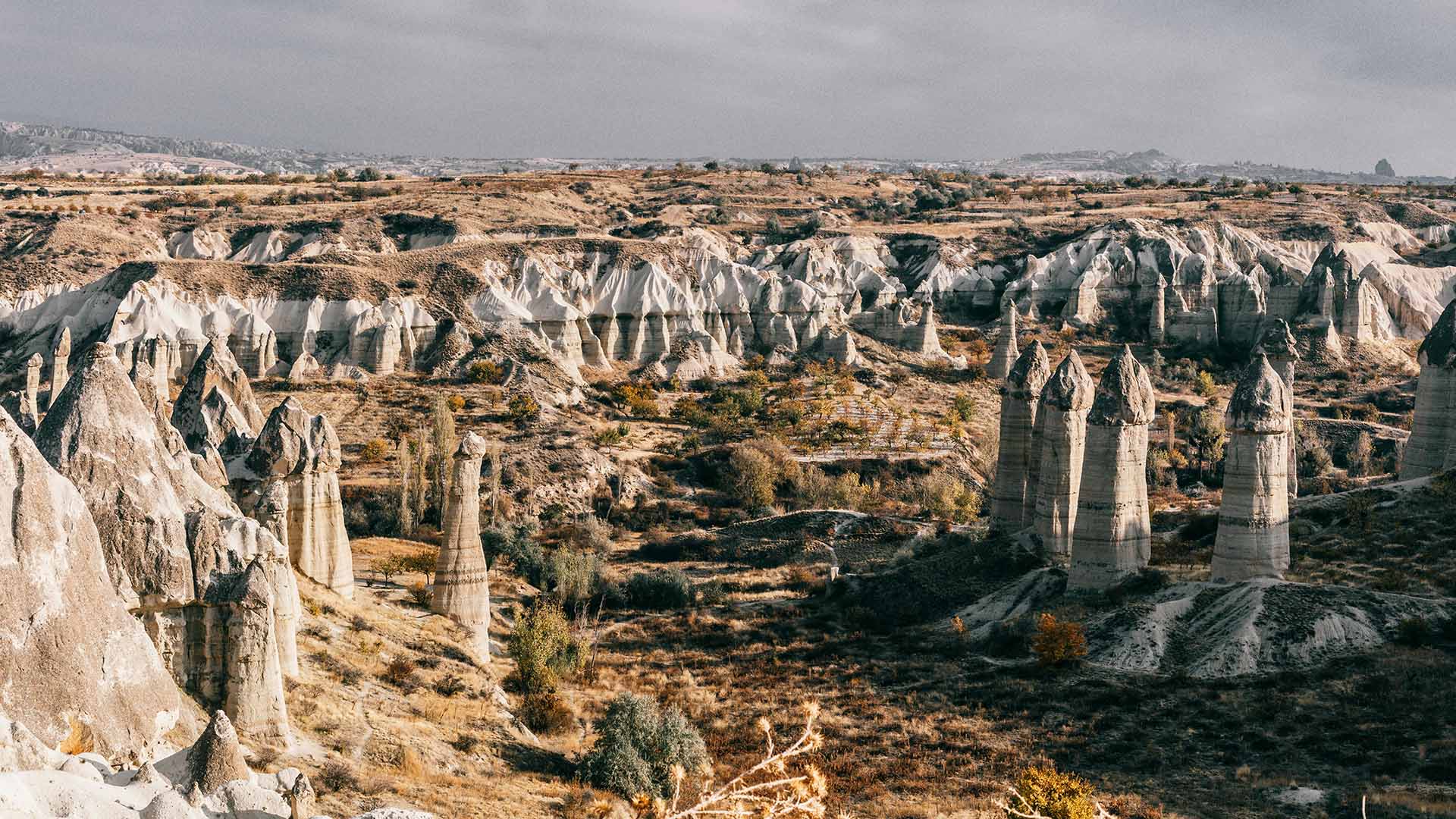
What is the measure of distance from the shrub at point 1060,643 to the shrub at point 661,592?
12.0 m

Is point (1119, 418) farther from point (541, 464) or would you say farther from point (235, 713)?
point (541, 464)

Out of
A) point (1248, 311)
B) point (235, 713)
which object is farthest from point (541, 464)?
point (1248, 311)

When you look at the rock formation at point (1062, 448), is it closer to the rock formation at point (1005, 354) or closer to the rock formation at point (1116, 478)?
the rock formation at point (1116, 478)

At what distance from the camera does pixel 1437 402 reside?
29.0m

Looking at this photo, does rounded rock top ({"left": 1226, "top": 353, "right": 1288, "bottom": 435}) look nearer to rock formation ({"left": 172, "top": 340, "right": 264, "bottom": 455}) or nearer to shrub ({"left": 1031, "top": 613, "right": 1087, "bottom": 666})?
shrub ({"left": 1031, "top": 613, "right": 1087, "bottom": 666})

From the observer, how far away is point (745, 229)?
304ft

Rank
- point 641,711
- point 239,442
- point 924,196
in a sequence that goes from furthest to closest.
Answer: point 924,196
point 239,442
point 641,711

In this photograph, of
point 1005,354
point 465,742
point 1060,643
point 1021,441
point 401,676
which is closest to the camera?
point 465,742

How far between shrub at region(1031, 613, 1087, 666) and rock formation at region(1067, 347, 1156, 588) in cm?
209

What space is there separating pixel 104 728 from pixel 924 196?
111 m

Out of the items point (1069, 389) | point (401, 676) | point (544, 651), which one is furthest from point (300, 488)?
point (1069, 389)

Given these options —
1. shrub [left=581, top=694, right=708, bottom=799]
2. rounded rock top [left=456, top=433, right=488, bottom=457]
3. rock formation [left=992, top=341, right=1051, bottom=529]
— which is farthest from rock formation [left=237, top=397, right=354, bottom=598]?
rock formation [left=992, top=341, right=1051, bottom=529]

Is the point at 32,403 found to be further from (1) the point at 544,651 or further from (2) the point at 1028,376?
(2) the point at 1028,376

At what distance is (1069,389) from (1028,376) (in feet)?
10.8
